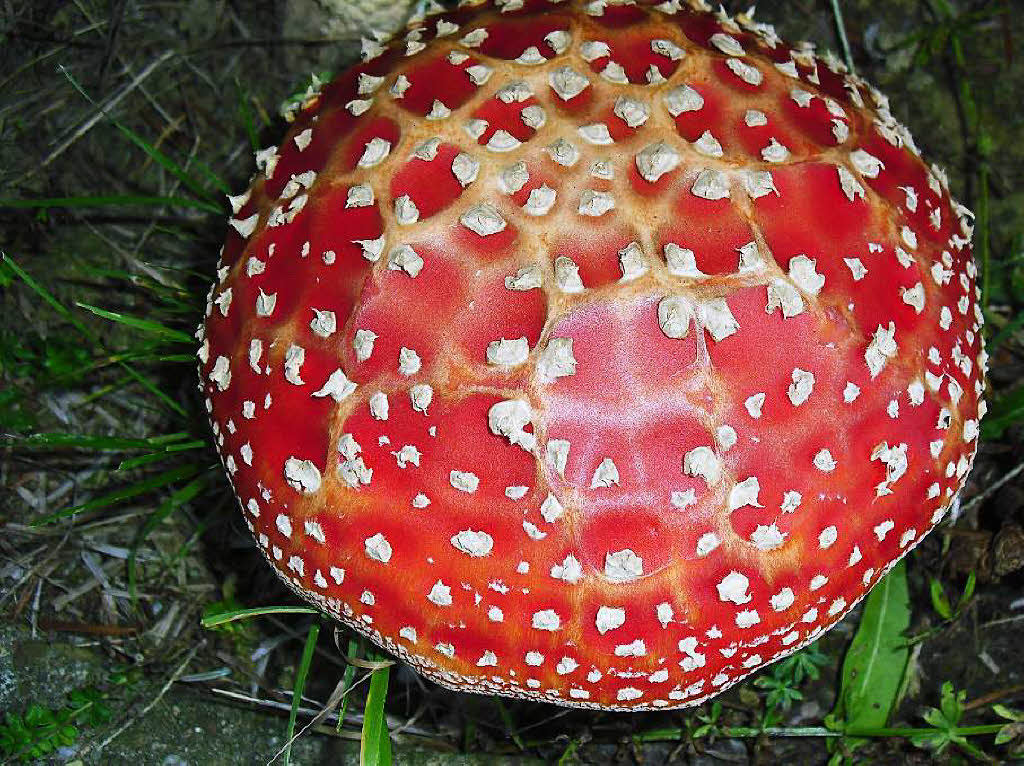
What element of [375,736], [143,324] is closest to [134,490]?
[143,324]

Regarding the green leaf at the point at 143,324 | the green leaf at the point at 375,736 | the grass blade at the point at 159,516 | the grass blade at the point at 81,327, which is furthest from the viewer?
the grass blade at the point at 159,516

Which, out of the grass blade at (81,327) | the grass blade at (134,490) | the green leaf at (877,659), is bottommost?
the green leaf at (877,659)

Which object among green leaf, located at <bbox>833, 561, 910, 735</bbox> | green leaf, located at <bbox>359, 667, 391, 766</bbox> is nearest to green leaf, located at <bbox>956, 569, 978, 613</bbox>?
green leaf, located at <bbox>833, 561, 910, 735</bbox>

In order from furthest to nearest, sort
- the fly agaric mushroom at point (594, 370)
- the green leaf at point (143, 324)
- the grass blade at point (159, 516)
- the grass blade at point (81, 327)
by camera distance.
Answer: the grass blade at point (159, 516)
the grass blade at point (81, 327)
the green leaf at point (143, 324)
the fly agaric mushroom at point (594, 370)

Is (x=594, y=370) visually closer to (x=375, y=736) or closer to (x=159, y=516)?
(x=375, y=736)

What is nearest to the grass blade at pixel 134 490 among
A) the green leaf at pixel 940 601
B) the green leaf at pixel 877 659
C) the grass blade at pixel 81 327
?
the grass blade at pixel 81 327

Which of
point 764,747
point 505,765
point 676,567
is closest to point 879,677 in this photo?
point 764,747

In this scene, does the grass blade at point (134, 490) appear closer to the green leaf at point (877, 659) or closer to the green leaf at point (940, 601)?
the green leaf at point (877, 659)
